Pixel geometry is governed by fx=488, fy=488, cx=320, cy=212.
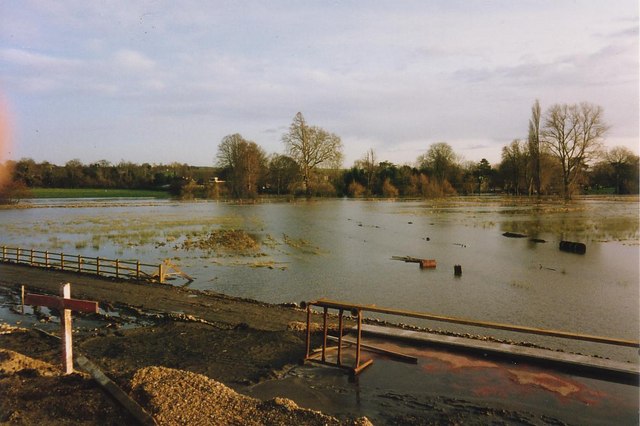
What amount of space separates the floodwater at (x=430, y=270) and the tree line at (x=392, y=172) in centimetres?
4204

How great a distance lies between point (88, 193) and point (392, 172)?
88905mm

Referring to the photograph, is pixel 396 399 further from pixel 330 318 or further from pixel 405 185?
pixel 405 185

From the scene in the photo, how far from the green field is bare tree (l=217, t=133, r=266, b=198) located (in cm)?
2884

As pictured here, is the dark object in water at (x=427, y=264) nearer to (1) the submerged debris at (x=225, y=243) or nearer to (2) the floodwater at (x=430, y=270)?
(2) the floodwater at (x=430, y=270)

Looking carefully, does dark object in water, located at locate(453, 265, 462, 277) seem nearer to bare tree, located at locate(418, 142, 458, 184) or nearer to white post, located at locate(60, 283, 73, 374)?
white post, located at locate(60, 283, 73, 374)

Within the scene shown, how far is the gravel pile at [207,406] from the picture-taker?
6465mm

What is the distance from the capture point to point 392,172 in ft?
487

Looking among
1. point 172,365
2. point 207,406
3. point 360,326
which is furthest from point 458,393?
point 172,365

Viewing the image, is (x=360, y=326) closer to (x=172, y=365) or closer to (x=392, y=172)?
(x=172, y=365)

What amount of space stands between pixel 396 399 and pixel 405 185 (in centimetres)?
13683

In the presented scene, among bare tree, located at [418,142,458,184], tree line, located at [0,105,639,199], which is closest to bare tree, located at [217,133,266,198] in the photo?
tree line, located at [0,105,639,199]

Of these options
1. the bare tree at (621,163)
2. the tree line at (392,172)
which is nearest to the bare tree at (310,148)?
the tree line at (392,172)

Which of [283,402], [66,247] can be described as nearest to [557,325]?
[283,402]

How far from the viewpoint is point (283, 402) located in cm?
704
